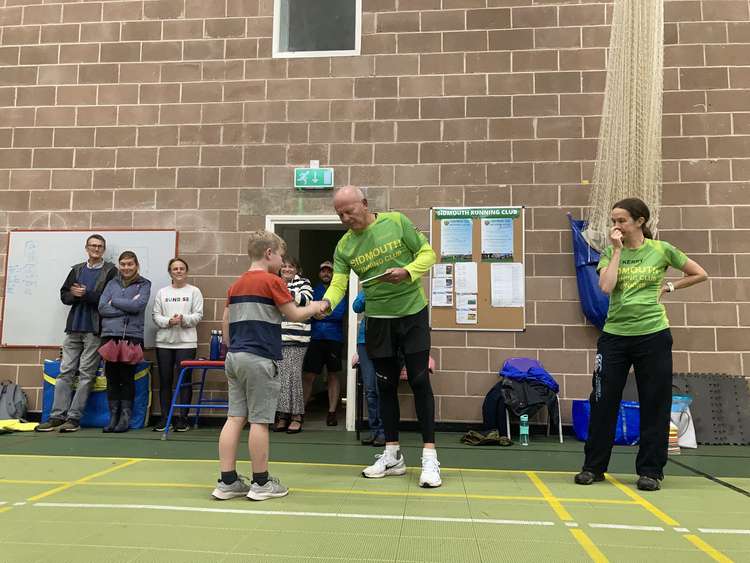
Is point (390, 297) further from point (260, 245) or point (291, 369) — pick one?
point (291, 369)

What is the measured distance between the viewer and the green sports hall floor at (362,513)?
1947mm

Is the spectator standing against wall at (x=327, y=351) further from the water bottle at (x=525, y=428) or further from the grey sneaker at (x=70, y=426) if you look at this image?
the grey sneaker at (x=70, y=426)

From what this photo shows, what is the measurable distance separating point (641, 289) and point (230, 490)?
224 cm

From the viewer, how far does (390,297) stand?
294 centimetres

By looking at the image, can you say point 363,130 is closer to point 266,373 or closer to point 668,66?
point 668,66

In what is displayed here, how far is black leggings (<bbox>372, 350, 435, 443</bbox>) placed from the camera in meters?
2.97

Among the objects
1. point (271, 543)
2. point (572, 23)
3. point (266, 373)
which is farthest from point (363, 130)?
point (271, 543)

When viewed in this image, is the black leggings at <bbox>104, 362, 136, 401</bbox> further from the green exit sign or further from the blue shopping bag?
the blue shopping bag

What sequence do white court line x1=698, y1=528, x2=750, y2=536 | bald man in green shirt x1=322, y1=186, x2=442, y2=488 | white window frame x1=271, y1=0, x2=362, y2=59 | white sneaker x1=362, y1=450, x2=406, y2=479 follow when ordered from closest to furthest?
white court line x1=698, y1=528, x2=750, y2=536 < bald man in green shirt x1=322, y1=186, x2=442, y2=488 < white sneaker x1=362, y1=450, x2=406, y2=479 < white window frame x1=271, y1=0, x2=362, y2=59

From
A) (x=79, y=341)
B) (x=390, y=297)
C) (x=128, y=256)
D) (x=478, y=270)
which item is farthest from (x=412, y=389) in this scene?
(x=79, y=341)

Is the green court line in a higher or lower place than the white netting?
lower

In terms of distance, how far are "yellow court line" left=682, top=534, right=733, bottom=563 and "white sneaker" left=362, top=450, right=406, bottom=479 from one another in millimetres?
1406

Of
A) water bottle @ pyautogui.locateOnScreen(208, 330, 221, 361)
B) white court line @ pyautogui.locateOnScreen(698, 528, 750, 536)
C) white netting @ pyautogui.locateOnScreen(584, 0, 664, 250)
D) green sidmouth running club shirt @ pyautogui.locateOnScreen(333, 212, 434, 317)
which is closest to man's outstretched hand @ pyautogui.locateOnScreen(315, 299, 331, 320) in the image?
green sidmouth running club shirt @ pyautogui.locateOnScreen(333, 212, 434, 317)

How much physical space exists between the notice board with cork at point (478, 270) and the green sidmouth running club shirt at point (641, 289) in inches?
71.9
